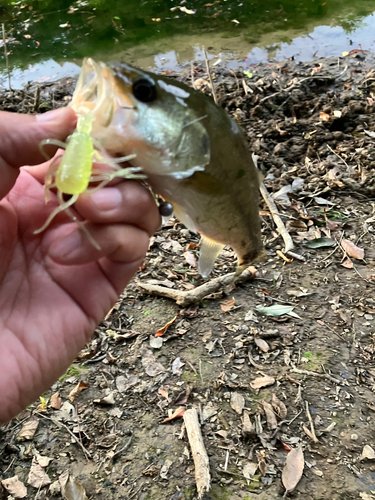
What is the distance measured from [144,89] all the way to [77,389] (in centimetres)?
214

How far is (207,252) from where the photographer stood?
1981 millimetres

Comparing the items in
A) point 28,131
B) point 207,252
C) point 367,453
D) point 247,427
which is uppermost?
point 28,131

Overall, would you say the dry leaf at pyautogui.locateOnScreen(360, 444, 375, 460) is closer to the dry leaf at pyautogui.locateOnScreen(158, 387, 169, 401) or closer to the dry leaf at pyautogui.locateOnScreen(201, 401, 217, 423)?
the dry leaf at pyautogui.locateOnScreen(201, 401, 217, 423)

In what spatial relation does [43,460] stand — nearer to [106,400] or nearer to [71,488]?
[71,488]

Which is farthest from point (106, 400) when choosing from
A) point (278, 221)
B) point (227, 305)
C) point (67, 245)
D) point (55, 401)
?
point (278, 221)

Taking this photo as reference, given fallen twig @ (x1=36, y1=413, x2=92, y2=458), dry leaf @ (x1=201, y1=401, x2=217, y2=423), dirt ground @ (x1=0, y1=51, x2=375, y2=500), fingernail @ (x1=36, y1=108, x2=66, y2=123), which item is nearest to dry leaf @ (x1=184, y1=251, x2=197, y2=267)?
dirt ground @ (x1=0, y1=51, x2=375, y2=500)

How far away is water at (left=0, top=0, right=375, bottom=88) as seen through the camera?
7035mm

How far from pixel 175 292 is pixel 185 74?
14.8 feet

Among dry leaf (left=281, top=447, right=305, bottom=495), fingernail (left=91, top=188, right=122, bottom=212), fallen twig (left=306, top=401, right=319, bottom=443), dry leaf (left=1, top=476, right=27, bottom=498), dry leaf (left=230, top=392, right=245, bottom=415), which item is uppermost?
fingernail (left=91, top=188, right=122, bottom=212)

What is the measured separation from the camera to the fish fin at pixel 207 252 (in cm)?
192

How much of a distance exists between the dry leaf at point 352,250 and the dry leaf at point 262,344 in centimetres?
120

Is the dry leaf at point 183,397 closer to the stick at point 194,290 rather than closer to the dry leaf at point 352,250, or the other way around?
the stick at point 194,290

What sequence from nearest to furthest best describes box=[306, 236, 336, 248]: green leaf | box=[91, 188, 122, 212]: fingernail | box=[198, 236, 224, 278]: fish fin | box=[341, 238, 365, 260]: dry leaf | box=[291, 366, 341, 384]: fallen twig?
box=[91, 188, 122, 212]: fingernail → box=[198, 236, 224, 278]: fish fin → box=[291, 366, 341, 384]: fallen twig → box=[341, 238, 365, 260]: dry leaf → box=[306, 236, 336, 248]: green leaf

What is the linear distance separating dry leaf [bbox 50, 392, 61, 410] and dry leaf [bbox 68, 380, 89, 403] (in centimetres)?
7
